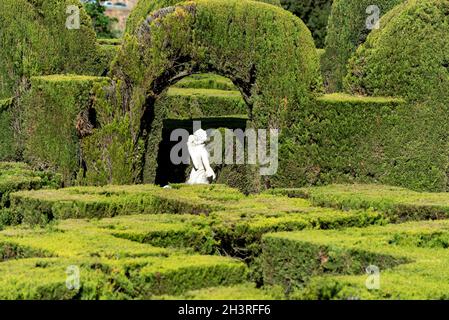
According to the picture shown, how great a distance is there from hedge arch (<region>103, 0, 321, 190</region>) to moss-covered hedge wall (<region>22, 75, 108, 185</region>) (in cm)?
78

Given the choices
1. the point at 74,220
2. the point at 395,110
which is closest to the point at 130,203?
the point at 74,220

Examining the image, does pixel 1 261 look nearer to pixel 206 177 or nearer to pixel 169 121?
pixel 206 177

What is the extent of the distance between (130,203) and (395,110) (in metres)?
6.31

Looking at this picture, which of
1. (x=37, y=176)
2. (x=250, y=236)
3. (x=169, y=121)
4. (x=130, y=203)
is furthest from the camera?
(x=169, y=121)

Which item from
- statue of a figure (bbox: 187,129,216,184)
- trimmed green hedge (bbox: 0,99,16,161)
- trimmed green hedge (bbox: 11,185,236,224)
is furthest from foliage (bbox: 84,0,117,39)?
trimmed green hedge (bbox: 11,185,236,224)

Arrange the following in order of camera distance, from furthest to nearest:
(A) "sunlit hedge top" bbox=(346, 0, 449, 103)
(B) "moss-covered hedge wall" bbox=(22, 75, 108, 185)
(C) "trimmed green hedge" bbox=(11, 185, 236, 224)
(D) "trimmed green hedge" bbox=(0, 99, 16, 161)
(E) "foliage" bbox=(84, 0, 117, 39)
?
1. (E) "foliage" bbox=(84, 0, 117, 39)
2. (D) "trimmed green hedge" bbox=(0, 99, 16, 161)
3. (B) "moss-covered hedge wall" bbox=(22, 75, 108, 185)
4. (A) "sunlit hedge top" bbox=(346, 0, 449, 103)
5. (C) "trimmed green hedge" bbox=(11, 185, 236, 224)

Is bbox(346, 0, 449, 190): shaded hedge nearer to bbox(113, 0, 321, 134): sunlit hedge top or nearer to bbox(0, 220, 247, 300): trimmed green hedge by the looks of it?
bbox(113, 0, 321, 134): sunlit hedge top

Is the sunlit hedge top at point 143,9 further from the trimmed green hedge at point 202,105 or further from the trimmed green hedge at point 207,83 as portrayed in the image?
the trimmed green hedge at point 207,83

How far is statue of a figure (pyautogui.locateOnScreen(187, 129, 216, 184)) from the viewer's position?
20391 mm

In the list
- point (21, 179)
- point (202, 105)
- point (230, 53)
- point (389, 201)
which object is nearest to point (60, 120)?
point (21, 179)

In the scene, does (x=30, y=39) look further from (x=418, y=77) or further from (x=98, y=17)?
(x=98, y=17)

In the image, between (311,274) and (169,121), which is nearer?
(311,274)
